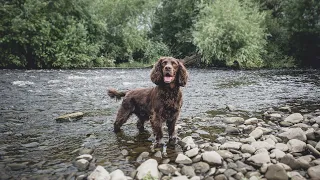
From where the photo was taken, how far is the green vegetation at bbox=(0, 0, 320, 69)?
2258 cm

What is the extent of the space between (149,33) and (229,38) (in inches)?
524

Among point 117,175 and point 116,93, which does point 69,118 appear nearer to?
point 116,93

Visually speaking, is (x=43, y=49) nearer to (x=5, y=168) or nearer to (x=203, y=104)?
(x=203, y=104)

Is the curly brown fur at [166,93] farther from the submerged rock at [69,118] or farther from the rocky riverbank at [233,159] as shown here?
the submerged rock at [69,118]

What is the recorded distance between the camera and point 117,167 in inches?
168

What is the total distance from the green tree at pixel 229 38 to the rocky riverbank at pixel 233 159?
66.1ft

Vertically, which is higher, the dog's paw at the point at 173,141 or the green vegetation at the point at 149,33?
the green vegetation at the point at 149,33

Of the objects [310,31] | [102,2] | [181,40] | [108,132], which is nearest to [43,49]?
[102,2]

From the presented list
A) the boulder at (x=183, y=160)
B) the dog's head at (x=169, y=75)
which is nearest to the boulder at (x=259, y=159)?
the boulder at (x=183, y=160)

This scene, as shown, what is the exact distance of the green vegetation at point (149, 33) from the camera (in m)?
22.6

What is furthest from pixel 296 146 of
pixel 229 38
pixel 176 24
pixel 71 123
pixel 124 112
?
pixel 176 24

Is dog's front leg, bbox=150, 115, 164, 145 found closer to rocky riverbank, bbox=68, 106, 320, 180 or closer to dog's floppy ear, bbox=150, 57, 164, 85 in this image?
rocky riverbank, bbox=68, 106, 320, 180

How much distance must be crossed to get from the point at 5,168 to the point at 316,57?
32.4m

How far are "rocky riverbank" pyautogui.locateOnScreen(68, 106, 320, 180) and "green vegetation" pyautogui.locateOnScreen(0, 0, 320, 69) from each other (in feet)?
65.9
